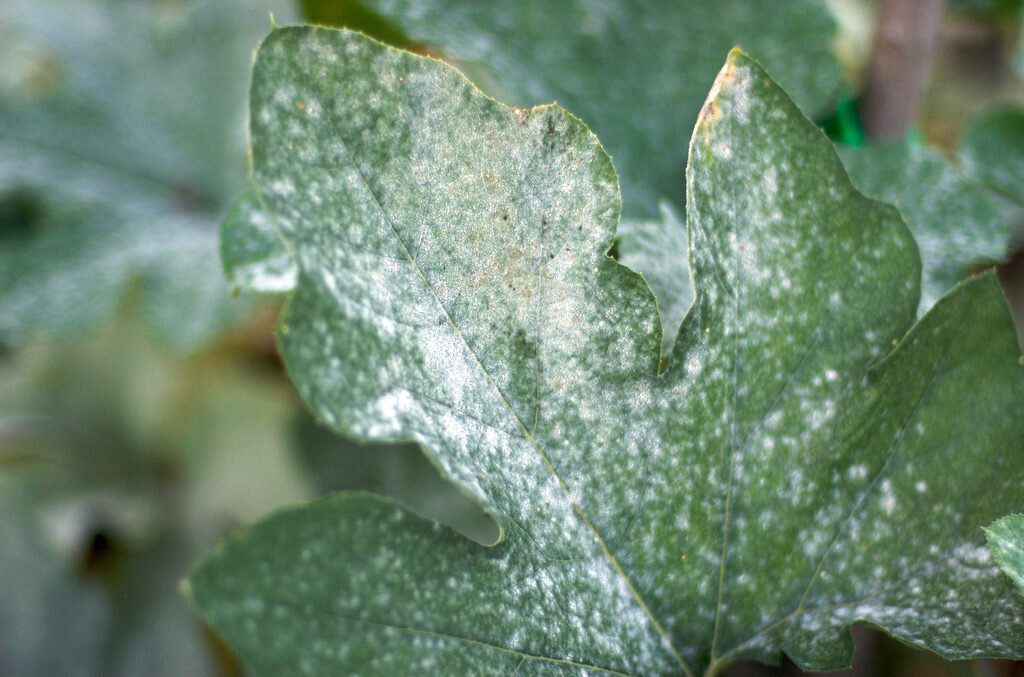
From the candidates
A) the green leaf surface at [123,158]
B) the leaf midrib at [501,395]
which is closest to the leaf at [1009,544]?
the leaf midrib at [501,395]

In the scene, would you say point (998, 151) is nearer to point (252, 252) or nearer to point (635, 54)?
point (635, 54)

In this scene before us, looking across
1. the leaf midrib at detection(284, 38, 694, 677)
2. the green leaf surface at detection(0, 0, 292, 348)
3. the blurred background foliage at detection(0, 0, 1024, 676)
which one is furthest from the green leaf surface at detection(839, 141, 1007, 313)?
the green leaf surface at detection(0, 0, 292, 348)

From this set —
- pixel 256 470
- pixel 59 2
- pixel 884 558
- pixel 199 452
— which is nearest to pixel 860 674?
pixel 884 558

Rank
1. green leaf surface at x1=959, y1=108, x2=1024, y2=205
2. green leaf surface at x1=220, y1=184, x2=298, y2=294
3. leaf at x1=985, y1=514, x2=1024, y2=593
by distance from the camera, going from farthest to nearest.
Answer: green leaf surface at x1=959, y1=108, x2=1024, y2=205, green leaf surface at x1=220, y1=184, x2=298, y2=294, leaf at x1=985, y1=514, x2=1024, y2=593

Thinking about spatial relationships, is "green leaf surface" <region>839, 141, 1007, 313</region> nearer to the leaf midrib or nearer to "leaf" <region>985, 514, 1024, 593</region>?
"leaf" <region>985, 514, 1024, 593</region>

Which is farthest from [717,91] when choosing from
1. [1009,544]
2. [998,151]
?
[998,151]

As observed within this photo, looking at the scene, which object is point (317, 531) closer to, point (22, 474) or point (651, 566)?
point (651, 566)
